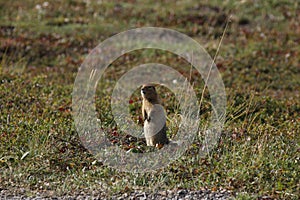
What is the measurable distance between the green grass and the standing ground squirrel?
40 centimetres

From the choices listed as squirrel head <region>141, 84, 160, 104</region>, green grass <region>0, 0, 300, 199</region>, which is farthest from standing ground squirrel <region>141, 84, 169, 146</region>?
green grass <region>0, 0, 300, 199</region>

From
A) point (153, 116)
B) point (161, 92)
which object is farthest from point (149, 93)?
point (161, 92)

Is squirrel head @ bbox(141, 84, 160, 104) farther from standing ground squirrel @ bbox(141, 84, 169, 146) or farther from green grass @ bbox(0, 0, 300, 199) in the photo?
green grass @ bbox(0, 0, 300, 199)

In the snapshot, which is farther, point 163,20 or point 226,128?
point 163,20

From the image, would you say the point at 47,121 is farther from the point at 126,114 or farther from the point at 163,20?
the point at 163,20

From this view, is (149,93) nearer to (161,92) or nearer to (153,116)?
(153,116)

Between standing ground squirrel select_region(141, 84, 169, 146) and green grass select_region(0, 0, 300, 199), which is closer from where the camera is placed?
green grass select_region(0, 0, 300, 199)

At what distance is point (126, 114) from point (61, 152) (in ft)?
5.77

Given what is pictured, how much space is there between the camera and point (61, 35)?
14.5 metres

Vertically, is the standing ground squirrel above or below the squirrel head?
below

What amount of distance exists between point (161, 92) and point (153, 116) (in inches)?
132

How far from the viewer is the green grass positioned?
6551 mm

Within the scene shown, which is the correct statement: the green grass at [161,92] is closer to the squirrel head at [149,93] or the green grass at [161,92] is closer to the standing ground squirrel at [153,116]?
the standing ground squirrel at [153,116]

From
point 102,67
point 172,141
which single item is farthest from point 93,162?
point 102,67
